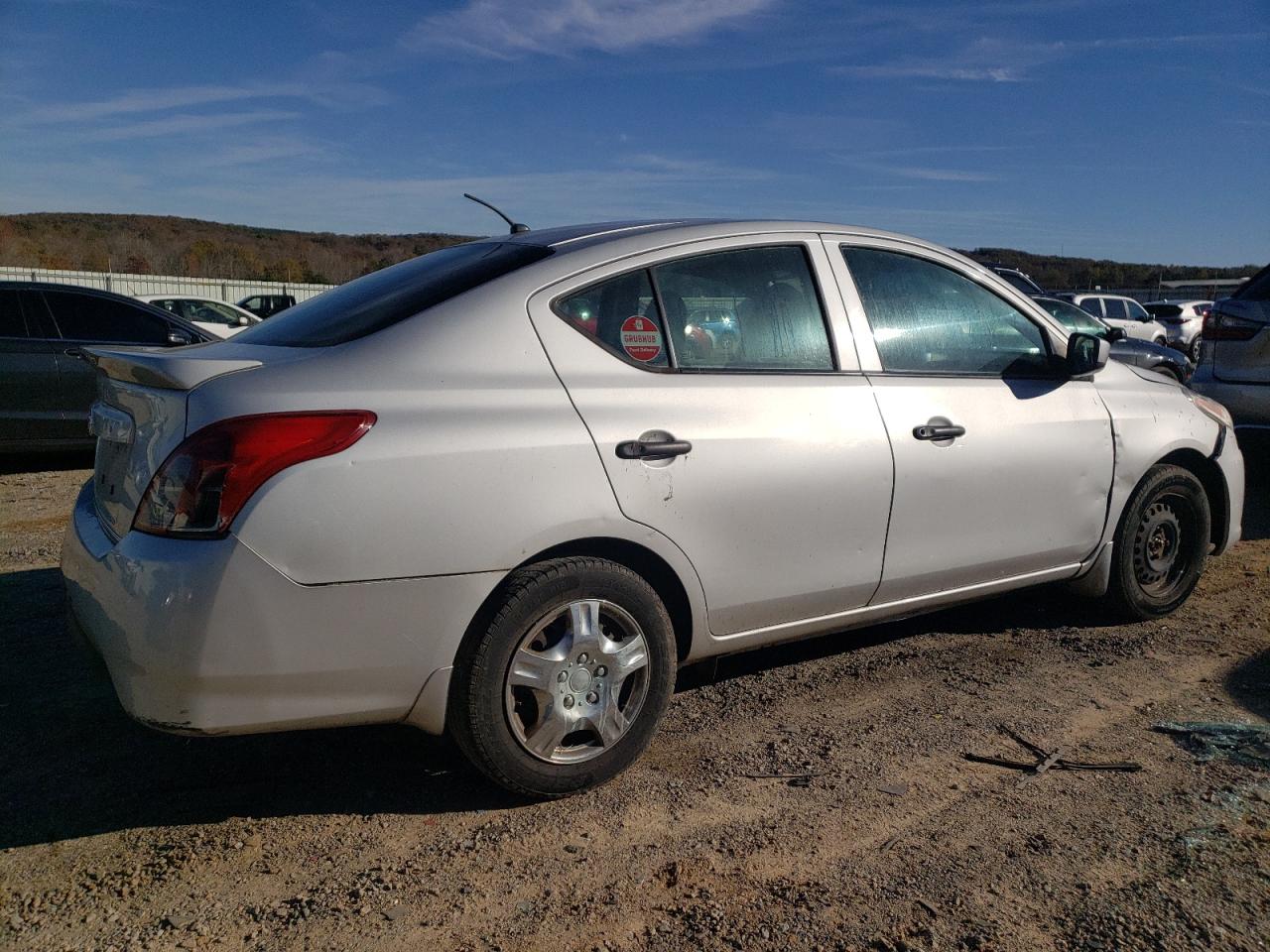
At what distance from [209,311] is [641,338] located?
1683 centimetres

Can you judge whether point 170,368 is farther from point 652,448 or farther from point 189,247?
point 189,247

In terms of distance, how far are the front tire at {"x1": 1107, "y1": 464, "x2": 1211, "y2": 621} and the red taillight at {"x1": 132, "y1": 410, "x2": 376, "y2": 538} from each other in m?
3.40

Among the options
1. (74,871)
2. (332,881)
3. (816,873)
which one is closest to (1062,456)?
(816,873)

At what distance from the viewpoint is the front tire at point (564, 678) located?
2840mm

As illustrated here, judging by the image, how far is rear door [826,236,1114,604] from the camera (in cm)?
370

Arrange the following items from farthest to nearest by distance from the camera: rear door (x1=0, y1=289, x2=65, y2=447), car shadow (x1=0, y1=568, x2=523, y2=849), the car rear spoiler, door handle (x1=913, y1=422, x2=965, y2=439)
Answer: rear door (x1=0, y1=289, x2=65, y2=447) < door handle (x1=913, y1=422, x2=965, y2=439) < car shadow (x1=0, y1=568, x2=523, y2=849) < the car rear spoiler

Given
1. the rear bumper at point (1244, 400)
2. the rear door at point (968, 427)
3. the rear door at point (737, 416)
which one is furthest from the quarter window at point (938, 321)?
the rear bumper at point (1244, 400)

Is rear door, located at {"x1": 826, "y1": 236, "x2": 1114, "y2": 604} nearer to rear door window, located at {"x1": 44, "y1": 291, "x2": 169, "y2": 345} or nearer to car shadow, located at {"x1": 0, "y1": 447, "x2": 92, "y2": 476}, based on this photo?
rear door window, located at {"x1": 44, "y1": 291, "x2": 169, "y2": 345}

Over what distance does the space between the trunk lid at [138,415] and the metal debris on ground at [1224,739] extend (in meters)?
3.13

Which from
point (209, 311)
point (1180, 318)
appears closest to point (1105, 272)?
point (1180, 318)

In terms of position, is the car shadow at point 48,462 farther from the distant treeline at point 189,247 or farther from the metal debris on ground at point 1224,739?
the distant treeline at point 189,247

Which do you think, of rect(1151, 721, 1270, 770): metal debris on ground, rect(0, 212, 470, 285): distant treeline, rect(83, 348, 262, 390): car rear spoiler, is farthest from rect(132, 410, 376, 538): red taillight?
rect(0, 212, 470, 285): distant treeline

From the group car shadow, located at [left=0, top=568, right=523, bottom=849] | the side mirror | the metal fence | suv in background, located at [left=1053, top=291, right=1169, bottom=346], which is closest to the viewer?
car shadow, located at [left=0, top=568, right=523, bottom=849]

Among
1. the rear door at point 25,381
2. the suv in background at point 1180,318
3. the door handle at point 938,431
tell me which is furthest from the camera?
the suv in background at point 1180,318
